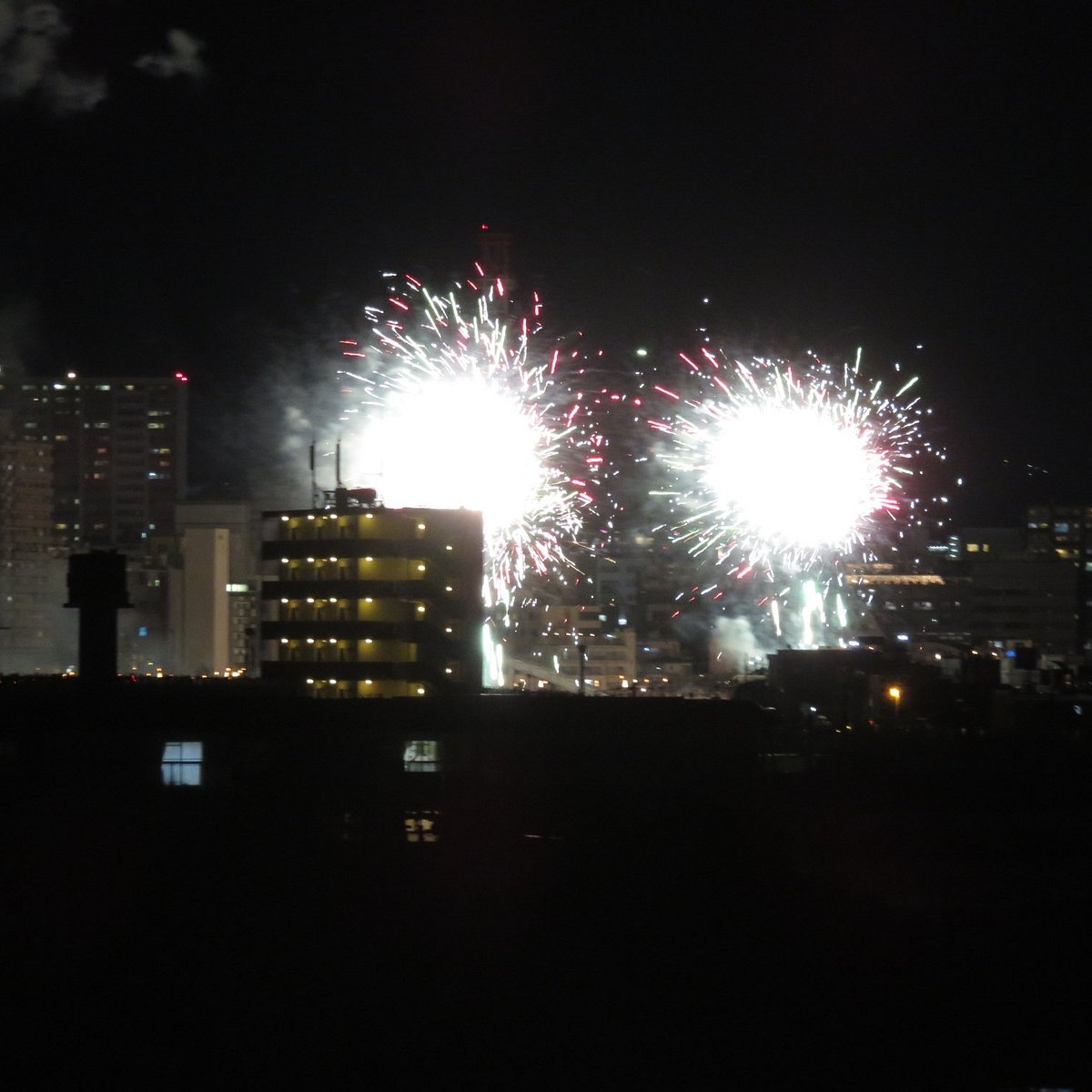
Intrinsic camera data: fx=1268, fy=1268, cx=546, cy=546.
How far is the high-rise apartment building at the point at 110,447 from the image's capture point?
63.8m

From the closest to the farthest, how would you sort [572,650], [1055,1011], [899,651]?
[1055,1011], [899,651], [572,650]

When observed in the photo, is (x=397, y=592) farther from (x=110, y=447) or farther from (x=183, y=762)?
(x=110, y=447)

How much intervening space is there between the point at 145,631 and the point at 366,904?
3591 centimetres

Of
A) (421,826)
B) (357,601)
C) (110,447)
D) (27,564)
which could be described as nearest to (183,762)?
(421,826)

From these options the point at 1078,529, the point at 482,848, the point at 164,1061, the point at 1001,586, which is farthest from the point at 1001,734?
the point at 1078,529

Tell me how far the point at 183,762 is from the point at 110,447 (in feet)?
195

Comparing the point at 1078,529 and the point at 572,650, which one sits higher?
the point at 1078,529

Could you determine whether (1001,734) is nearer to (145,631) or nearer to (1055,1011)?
(1055,1011)

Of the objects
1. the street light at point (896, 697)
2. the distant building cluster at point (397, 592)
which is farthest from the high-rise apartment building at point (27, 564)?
the street light at point (896, 697)

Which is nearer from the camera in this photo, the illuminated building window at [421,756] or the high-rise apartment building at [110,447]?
the illuminated building window at [421,756]

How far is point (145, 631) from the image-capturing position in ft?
139

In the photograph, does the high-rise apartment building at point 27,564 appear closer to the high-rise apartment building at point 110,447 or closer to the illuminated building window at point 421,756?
the high-rise apartment building at point 110,447

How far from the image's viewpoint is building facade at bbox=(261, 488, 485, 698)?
77.2 ft

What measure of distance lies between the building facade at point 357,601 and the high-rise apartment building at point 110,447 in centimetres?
4055
